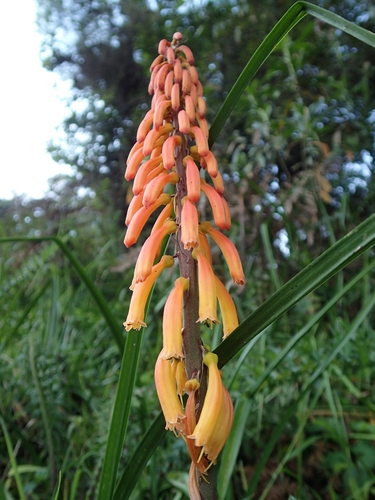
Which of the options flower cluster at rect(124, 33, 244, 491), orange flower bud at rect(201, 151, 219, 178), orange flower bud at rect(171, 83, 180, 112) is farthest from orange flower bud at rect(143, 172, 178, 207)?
orange flower bud at rect(171, 83, 180, 112)

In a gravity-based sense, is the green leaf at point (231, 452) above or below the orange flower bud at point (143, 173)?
below

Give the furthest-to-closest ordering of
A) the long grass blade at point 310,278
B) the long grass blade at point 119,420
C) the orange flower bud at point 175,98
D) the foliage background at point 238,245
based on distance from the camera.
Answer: the foliage background at point 238,245 → the orange flower bud at point 175,98 → the long grass blade at point 119,420 → the long grass blade at point 310,278

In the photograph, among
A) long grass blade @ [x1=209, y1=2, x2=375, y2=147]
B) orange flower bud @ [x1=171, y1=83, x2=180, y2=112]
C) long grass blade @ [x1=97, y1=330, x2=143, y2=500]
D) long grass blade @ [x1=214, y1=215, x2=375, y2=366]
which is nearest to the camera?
long grass blade @ [x1=214, y1=215, x2=375, y2=366]

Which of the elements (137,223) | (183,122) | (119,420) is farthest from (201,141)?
(119,420)

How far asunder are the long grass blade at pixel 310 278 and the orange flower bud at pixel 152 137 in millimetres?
548

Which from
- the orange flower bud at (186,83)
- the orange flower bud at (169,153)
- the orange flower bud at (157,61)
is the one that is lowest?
the orange flower bud at (169,153)

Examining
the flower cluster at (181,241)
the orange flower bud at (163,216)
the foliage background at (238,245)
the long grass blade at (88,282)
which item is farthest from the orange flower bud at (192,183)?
the foliage background at (238,245)

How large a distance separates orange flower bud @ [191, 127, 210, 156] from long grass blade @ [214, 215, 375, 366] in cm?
44

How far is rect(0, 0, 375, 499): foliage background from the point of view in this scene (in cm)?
206

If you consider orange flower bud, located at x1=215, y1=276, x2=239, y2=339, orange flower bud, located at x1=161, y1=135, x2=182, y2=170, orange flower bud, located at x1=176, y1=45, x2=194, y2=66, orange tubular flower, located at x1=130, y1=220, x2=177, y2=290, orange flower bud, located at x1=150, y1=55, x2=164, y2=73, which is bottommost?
orange flower bud, located at x1=215, y1=276, x2=239, y2=339

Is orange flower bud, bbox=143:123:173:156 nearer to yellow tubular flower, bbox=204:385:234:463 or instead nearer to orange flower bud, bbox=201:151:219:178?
orange flower bud, bbox=201:151:219:178

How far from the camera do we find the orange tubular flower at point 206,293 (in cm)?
101

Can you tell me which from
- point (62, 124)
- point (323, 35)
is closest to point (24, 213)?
point (62, 124)

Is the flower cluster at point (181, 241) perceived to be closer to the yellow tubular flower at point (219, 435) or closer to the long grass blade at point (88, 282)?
the yellow tubular flower at point (219, 435)
